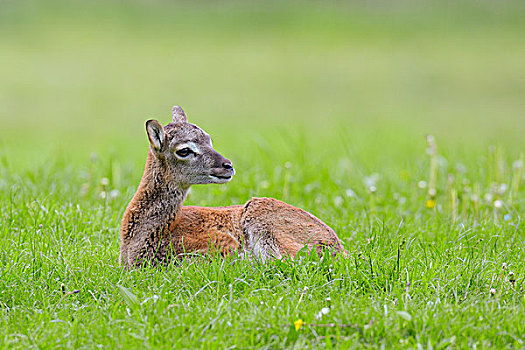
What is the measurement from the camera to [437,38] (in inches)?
966

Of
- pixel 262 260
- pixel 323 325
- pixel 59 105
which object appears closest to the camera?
pixel 323 325

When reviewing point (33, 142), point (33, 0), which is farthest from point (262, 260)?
point (33, 0)

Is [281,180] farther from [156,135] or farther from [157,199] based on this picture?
A: [156,135]

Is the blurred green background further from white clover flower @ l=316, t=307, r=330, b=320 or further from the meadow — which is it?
white clover flower @ l=316, t=307, r=330, b=320

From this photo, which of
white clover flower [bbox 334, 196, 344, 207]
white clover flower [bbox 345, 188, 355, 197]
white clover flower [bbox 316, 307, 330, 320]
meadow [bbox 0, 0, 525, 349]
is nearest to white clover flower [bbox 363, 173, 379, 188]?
meadow [bbox 0, 0, 525, 349]

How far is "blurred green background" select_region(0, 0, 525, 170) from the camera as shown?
1345 cm

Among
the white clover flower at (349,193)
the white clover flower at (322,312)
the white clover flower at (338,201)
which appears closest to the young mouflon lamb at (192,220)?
the white clover flower at (322,312)

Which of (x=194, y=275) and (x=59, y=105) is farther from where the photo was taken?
(x=59, y=105)

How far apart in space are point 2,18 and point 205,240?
73.9 feet

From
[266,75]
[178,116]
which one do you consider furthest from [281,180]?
[266,75]

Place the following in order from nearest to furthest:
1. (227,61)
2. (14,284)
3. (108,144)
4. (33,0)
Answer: (14,284)
(108,144)
(227,61)
(33,0)

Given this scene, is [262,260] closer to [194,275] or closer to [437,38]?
[194,275]

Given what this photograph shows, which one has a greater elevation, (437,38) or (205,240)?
(437,38)

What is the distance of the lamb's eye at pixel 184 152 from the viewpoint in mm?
5176
